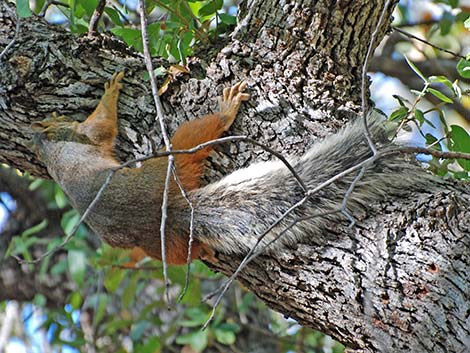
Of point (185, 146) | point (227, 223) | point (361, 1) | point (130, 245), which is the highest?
point (361, 1)

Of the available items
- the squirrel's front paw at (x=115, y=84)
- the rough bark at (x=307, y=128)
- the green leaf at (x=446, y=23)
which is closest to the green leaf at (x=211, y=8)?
the rough bark at (x=307, y=128)

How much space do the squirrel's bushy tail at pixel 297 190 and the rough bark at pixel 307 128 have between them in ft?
0.18

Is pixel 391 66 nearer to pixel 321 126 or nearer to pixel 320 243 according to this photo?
pixel 321 126

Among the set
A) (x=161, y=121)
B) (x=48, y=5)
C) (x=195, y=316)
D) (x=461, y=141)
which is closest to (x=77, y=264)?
(x=195, y=316)

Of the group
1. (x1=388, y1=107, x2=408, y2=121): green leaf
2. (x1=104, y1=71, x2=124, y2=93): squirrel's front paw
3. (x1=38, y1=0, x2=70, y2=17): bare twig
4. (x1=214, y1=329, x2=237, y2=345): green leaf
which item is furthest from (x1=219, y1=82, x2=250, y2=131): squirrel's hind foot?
(x1=214, y1=329, x2=237, y2=345): green leaf

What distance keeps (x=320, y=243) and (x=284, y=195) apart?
11.0 inches

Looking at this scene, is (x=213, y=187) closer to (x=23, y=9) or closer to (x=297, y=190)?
(x=297, y=190)

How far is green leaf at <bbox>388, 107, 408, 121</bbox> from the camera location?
2.85 meters

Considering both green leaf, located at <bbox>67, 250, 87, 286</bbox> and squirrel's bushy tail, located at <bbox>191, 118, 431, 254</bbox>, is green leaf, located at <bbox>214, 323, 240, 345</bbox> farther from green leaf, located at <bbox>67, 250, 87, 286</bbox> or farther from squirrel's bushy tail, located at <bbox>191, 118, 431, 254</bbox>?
squirrel's bushy tail, located at <bbox>191, 118, 431, 254</bbox>

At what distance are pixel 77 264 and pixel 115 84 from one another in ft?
5.69

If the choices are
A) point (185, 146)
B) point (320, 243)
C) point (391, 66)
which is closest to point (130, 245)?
point (185, 146)

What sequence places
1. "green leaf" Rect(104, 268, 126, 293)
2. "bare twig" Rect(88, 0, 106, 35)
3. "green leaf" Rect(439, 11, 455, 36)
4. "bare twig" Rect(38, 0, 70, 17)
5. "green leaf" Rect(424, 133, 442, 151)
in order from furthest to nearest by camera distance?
"green leaf" Rect(439, 11, 455, 36)
"green leaf" Rect(104, 268, 126, 293)
"bare twig" Rect(38, 0, 70, 17)
"bare twig" Rect(88, 0, 106, 35)
"green leaf" Rect(424, 133, 442, 151)

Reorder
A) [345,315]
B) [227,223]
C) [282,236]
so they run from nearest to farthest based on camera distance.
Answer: [345,315] → [282,236] → [227,223]

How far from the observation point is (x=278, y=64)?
9.77ft
